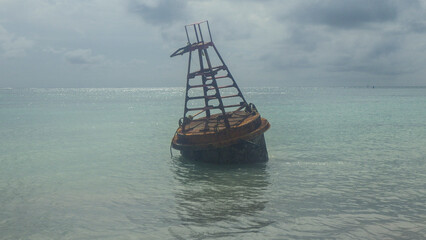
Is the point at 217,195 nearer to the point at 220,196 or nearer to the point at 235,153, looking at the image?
the point at 220,196

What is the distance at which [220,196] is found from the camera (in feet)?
33.2

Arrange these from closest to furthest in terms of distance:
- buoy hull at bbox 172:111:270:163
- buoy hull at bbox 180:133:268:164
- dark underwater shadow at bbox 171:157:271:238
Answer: dark underwater shadow at bbox 171:157:271:238
buoy hull at bbox 172:111:270:163
buoy hull at bbox 180:133:268:164

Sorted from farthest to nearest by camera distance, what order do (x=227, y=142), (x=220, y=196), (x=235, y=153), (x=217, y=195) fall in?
(x=235, y=153), (x=227, y=142), (x=217, y=195), (x=220, y=196)

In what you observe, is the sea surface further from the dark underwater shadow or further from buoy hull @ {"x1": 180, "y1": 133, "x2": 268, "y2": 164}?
buoy hull @ {"x1": 180, "y1": 133, "x2": 268, "y2": 164}

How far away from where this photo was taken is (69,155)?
18469mm

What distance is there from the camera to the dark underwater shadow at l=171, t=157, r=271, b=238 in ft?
26.2

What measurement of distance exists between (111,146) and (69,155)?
3.48 m

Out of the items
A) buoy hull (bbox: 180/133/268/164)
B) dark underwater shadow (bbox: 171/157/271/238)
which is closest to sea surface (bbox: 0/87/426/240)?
dark underwater shadow (bbox: 171/157/271/238)

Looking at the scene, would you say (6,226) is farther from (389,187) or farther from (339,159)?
(339,159)

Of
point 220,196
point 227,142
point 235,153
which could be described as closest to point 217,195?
point 220,196

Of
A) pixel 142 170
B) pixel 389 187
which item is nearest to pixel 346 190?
pixel 389 187

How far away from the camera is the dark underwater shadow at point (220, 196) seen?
798 centimetres

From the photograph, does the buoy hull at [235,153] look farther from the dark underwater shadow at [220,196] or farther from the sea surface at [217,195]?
the sea surface at [217,195]

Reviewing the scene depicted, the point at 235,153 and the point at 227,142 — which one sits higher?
the point at 227,142
